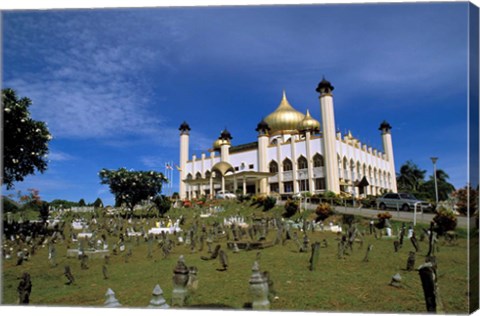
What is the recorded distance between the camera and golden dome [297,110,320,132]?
4200cm

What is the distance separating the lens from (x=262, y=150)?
4159 cm

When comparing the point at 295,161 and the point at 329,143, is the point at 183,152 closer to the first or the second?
the point at 295,161

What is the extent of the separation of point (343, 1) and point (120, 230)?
532 inches

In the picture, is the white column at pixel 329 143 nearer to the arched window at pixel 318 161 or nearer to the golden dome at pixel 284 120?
the arched window at pixel 318 161

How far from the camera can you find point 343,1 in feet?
22.6

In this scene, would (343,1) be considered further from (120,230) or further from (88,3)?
(120,230)

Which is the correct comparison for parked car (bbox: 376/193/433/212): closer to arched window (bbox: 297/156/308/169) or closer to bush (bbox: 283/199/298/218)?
bush (bbox: 283/199/298/218)

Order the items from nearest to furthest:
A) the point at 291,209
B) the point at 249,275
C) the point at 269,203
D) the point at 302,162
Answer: the point at 249,275 < the point at 291,209 < the point at 269,203 < the point at 302,162

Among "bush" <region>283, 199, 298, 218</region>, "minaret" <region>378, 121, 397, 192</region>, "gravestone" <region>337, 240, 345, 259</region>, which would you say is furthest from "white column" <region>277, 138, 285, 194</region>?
"gravestone" <region>337, 240, 345, 259</region>

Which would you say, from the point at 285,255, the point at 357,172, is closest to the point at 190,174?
the point at 357,172

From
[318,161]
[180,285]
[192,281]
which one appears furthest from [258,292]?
[318,161]

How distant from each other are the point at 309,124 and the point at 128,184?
2248 cm

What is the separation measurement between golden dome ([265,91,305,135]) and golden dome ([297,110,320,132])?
2322mm

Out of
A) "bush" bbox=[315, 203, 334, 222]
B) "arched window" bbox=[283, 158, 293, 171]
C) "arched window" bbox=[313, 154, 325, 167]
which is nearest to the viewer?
"bush" bbox=[315, 203, 334, 222]
